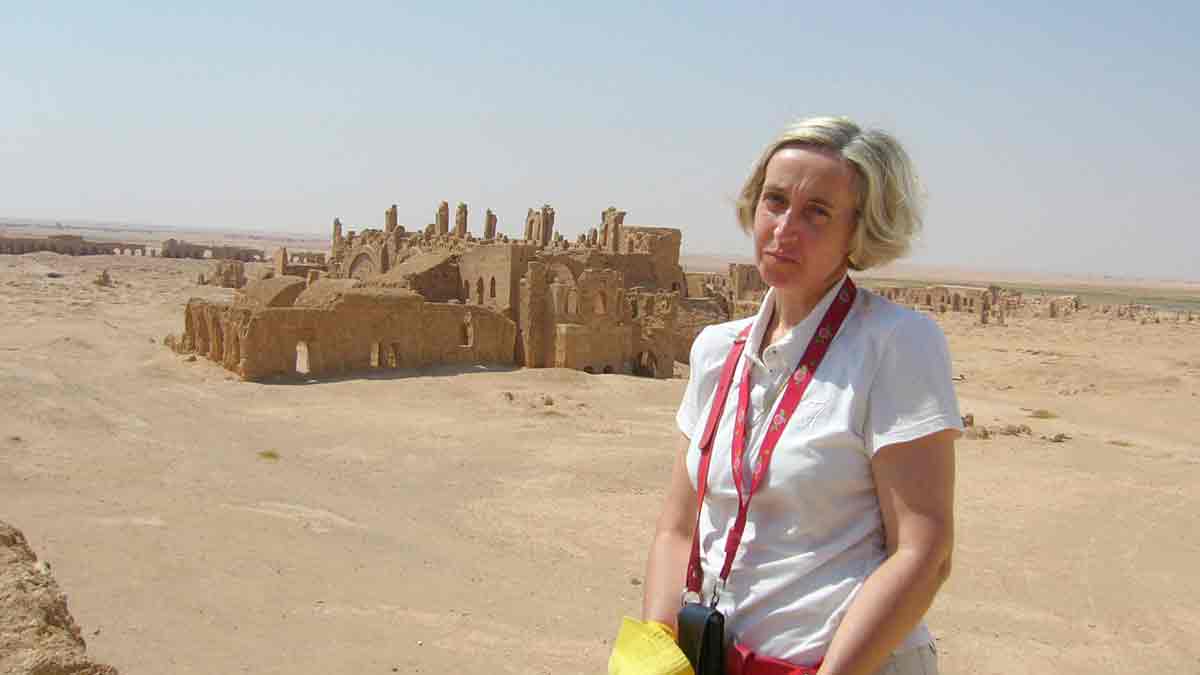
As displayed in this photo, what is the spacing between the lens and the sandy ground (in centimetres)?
808

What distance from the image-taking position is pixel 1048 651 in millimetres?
9055

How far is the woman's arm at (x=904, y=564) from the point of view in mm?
2057

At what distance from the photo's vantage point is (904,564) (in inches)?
81.4

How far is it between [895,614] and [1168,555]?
41.5 feet

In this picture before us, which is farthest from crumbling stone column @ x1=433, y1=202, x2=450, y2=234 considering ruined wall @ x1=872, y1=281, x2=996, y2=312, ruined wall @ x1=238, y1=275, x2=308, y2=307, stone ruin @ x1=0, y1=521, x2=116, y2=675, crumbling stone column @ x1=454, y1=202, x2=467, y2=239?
stone ruin @ x1=0, y1=521, x2=116, y2=675

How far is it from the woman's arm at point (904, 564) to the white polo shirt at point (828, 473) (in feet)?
0.18

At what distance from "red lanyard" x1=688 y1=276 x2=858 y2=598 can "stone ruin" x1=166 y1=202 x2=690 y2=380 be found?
21255 mm

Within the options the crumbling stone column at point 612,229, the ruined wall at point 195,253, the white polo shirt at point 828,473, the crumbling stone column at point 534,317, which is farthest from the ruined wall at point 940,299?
the white polo shirt at point 828,473

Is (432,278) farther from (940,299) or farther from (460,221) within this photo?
(940,299)

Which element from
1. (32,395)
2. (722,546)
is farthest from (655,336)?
(722,546)

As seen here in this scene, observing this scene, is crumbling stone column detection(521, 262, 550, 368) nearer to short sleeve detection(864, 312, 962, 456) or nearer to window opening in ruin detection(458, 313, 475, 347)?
window opening in ruin detection(458, 313, 475, 347)

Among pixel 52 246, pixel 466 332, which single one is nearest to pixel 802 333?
pixel 466 332

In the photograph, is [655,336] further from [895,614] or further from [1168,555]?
[895,614]

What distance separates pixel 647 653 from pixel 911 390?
832 mm
